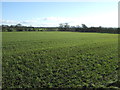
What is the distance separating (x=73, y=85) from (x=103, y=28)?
323ft

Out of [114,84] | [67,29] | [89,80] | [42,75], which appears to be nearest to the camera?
[114,84]

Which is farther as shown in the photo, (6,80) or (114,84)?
(6,80)

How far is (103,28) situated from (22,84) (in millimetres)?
99175

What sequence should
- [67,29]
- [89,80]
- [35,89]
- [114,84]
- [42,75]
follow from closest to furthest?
[35,89] < [114,84] < [89,80] < [42,75] < [67,29]

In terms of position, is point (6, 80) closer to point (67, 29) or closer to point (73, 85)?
point (73, 85)

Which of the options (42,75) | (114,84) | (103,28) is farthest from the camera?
(103,28)

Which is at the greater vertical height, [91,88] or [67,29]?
[67,29]

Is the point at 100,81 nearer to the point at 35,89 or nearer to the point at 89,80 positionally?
the point at 89,80

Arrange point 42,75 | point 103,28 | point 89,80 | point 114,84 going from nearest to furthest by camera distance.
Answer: point 114,84 < point 89,80 < point 42,75 < point 103,28

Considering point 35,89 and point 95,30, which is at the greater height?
point 95,30

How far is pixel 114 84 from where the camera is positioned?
229 inches

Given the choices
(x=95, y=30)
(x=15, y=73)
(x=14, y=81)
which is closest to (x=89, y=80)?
(x=14, y=81)

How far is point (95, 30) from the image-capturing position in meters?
98.6

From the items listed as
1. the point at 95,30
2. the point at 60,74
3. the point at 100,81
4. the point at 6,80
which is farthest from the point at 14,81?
the point at 95,30
